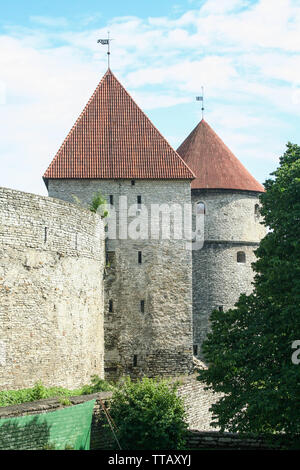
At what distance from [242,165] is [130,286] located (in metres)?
10.4

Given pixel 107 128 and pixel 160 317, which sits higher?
pixel 107 128

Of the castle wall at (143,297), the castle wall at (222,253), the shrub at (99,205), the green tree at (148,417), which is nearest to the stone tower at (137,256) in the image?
the castle wall at (143,297)

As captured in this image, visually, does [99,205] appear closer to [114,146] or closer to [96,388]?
[114,146]

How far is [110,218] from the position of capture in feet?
Answer: 85.6

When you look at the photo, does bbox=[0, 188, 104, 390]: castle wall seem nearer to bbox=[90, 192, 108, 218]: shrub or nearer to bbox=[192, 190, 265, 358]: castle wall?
bbox=[90, 192, 108, 218]: shrub

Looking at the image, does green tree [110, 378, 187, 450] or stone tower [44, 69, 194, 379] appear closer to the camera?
green tree [110, 378, 187, 450]

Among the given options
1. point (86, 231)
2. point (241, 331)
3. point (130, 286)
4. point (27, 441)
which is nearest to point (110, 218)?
point (130, 286)

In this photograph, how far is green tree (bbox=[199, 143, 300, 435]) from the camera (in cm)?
1338

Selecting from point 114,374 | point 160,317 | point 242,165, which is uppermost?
point 242,165

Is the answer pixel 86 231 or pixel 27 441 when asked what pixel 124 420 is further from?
pixel 86 231

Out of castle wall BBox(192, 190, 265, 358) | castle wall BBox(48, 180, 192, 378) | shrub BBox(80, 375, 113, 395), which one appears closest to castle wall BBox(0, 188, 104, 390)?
shrub BBox(80, 375, 113, 395)

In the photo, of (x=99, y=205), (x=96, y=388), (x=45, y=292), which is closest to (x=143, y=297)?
(x=99, y=205)

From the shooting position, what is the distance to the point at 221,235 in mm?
31266

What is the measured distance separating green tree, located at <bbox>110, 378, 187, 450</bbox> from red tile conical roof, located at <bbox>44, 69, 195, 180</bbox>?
41.6 ft
